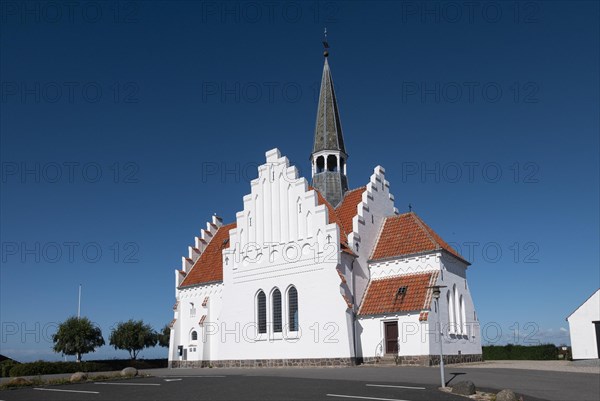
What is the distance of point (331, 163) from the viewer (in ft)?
149

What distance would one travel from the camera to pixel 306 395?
17.1m

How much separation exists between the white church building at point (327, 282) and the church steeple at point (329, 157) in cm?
9

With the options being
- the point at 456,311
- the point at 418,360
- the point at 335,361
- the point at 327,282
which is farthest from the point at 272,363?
the point at 456,311

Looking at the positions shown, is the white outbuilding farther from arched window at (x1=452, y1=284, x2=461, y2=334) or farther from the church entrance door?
the church entrance door

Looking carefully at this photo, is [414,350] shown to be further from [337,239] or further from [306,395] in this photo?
[306,395]

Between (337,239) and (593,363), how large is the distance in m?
17.1

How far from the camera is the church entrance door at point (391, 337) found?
1375 inches

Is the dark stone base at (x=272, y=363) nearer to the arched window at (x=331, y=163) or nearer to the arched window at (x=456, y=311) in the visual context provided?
the arched window at (x=456, y=311)

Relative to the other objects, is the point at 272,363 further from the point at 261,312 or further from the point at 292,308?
the point at 292,308

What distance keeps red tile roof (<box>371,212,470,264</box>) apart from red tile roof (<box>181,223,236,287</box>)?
13.4 meters

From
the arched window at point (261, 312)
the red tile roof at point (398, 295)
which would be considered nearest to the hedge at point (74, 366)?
the arched window at point (261, 312)

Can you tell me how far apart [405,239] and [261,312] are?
37.6ft

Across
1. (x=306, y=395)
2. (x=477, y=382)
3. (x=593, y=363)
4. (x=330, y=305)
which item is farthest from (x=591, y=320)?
(x=306, y=395)

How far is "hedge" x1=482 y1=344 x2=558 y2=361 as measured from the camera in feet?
149
